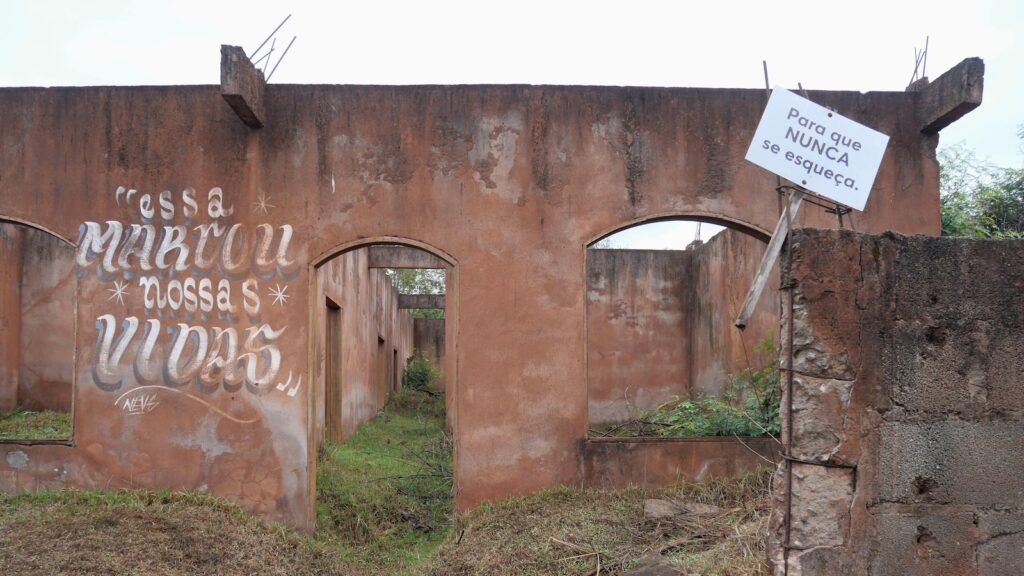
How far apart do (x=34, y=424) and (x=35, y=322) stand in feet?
7.87

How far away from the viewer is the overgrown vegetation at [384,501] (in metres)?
6.77

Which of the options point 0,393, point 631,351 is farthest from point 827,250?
point 0,393

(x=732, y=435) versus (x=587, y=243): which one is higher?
(x=587, y=243)

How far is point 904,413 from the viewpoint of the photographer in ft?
11.7

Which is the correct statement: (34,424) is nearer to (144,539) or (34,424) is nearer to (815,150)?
(144,539)

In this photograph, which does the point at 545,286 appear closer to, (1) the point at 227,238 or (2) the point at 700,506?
(2) the point at 700,506

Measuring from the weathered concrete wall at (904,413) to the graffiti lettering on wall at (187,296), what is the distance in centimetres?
444

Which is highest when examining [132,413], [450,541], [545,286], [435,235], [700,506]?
[435,235]

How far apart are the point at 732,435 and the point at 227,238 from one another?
466 cm

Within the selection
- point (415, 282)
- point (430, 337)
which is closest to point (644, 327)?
point (430, 337)

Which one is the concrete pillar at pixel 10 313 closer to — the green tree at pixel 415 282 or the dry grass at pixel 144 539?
the dry grass at pixel 144 539

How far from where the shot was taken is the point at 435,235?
6770 mm

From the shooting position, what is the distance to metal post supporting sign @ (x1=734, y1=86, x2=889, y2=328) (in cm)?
390

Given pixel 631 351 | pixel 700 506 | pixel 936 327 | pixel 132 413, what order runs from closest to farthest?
pixel 936 327, pixel 700 506, pixel 132 413, pixel 631 351
